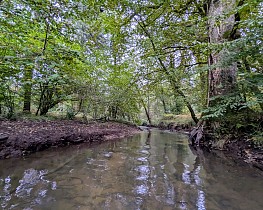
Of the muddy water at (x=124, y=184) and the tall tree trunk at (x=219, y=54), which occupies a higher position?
the tall tree trunk at (x=219, y=54)

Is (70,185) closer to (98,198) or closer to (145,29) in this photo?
(98,198)

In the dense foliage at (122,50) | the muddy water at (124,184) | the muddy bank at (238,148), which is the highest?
the dense foliage at (122,50)

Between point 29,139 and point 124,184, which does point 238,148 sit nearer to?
point 124,184

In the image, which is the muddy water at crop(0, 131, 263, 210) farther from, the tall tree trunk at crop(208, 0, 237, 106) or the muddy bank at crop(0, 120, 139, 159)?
the tall tree trunk at crop(208, 0, 237, 106)

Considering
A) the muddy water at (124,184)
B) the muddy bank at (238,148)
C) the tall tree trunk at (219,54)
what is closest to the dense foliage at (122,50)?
the tall tree trunk at (219,54)

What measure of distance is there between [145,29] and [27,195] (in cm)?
688

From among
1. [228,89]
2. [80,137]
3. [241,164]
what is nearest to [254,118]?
[228,89]

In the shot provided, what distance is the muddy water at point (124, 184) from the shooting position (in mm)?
1817

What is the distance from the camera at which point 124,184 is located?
2354 millimetres

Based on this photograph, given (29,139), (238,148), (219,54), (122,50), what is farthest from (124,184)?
(122,50)

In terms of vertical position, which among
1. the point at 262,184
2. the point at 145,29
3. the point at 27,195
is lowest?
the point at 27,195

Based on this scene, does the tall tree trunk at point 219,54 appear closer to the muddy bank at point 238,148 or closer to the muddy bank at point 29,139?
the muddy bank at point 238,148

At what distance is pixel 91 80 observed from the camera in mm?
7488

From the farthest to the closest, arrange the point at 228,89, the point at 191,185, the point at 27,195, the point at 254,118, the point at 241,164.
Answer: the point at 228,89 → the point at 254,118 → the point at 241,164 → the point at 191,185 → the point at 27,195
